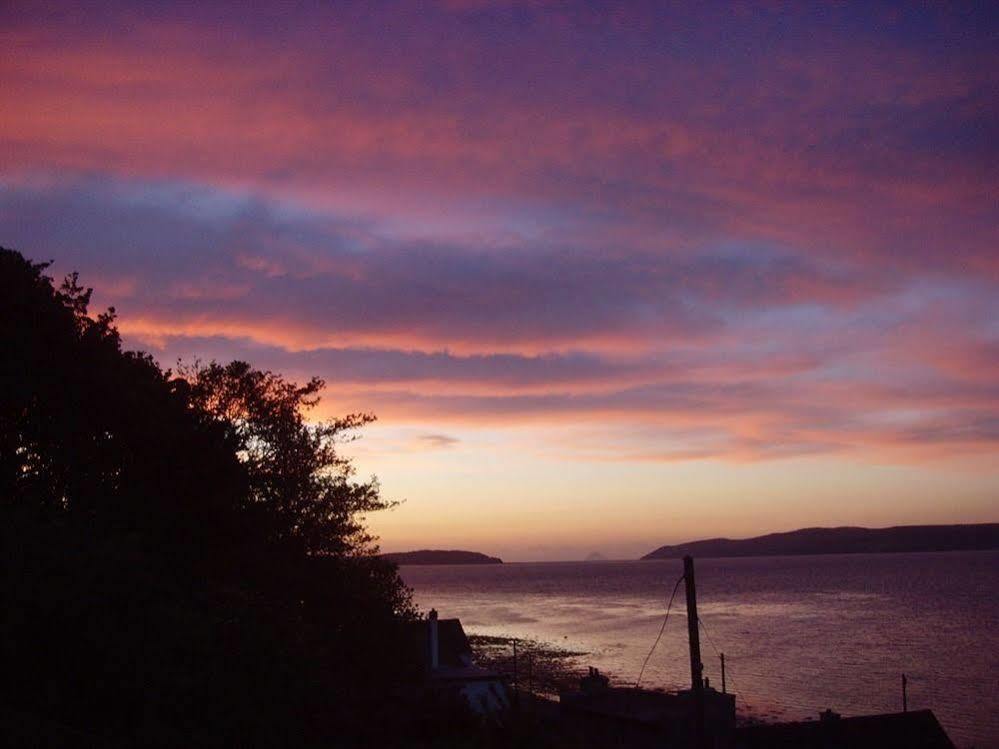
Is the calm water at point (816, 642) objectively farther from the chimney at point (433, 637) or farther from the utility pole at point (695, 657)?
the utility pole at point (695, 657)

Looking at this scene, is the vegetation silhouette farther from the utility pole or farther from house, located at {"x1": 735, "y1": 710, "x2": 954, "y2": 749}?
house, located at {"x1": 735, "y1": 710, "x2": 954, "y2": 749}

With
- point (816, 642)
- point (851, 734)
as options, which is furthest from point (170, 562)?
point (816, 642)

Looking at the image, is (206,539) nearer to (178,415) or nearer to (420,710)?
(178,415)

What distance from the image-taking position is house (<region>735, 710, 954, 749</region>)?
36094mm

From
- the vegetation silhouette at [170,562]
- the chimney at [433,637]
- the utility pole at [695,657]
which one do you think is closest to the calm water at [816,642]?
the chimney at [433,637]

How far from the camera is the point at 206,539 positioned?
18.3m

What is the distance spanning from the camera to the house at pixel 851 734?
3609 centimetres

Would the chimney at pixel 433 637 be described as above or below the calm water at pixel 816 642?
above

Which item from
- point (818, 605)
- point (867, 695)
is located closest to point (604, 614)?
point (818, 605)

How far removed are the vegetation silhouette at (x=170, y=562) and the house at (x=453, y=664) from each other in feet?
11.5

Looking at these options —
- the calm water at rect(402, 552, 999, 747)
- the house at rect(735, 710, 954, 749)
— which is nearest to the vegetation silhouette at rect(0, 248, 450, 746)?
the house at rect(735, 710, 954, 749)

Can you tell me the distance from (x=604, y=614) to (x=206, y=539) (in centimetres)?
14379

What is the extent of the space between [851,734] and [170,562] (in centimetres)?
3098

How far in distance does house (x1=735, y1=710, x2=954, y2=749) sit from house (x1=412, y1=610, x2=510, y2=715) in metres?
9.96
